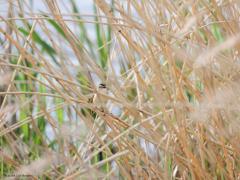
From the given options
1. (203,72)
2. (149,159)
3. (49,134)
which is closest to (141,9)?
(203,72)

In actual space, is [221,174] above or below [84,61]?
below

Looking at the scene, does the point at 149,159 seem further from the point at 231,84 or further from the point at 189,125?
the point at 231,84

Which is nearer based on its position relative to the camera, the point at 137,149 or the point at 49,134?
the point at 137,149

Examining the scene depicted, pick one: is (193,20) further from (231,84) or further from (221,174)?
(221,174)

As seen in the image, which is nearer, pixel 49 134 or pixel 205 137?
pixel 205 137

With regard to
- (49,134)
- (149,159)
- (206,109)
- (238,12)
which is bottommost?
(49,134)

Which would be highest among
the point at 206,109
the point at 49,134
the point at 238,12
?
the point at 238,12

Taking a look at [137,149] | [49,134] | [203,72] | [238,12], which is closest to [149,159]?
[137,149]

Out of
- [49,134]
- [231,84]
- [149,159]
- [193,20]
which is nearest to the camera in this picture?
[193,20]

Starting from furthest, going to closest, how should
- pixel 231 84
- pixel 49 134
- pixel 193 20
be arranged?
pixel 49 134
pixel 231 84
pixel 193 20
